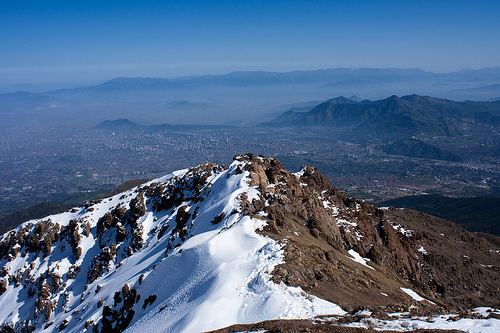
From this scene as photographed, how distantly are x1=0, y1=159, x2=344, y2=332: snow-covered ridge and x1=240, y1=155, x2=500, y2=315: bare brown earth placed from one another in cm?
230

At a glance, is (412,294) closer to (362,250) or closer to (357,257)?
(357,257)

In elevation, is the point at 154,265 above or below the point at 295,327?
below

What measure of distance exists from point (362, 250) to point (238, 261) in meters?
26.6

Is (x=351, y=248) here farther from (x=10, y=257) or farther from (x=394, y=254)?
(x=10, y=257)

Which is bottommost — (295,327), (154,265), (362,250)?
(362,250)

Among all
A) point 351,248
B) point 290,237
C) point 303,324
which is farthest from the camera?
point 351,248

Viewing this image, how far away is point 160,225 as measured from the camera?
243 feet

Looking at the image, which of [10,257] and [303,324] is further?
[10,257]

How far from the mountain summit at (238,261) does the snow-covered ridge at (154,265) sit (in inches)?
6.8

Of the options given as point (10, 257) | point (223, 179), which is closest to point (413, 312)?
point (223, 179)

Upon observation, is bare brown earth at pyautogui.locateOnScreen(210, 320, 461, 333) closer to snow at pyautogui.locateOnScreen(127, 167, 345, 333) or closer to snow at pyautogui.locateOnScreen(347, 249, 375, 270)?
snow at pyautogui.locateOnScreen(127, 167, 345, 333)

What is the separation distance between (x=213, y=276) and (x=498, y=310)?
70.0ft

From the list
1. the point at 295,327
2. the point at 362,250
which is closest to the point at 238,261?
the point at 295,327

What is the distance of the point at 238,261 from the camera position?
127 feet
